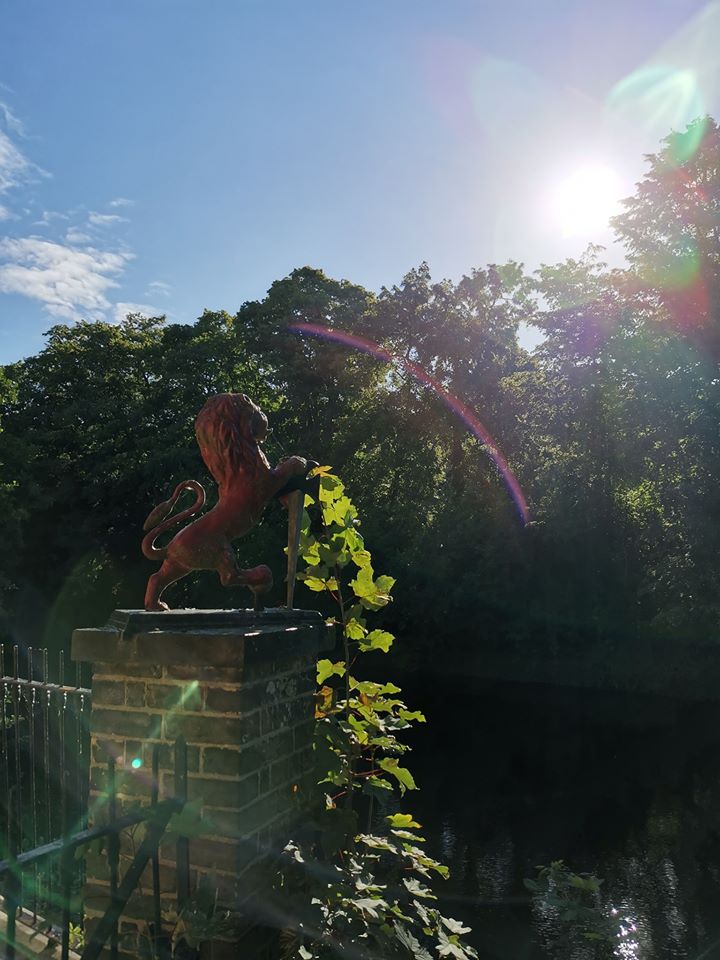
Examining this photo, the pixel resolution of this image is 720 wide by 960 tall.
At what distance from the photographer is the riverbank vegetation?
1611cm

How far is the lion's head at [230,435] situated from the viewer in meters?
2.90

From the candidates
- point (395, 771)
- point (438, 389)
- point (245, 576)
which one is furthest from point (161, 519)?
point (438, 389)

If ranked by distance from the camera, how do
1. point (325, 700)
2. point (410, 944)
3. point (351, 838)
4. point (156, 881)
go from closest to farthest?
point (156, 881) → point (410, 944) → point (351, 838) → point (325, 700)

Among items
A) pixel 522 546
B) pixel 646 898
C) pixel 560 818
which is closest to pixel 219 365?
pixel 522 546

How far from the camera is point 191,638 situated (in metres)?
2.37

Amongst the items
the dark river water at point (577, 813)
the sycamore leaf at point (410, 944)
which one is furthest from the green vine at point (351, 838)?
the dark river water at point (577, 813)

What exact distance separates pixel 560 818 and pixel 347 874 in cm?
830

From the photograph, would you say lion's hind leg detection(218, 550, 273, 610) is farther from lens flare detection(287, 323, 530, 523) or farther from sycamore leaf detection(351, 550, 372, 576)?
lens flare detection(287, 323, 530, 523)

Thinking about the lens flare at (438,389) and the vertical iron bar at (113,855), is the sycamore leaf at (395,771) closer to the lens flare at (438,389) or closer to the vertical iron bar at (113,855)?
the vertical iron bar at (113,855)

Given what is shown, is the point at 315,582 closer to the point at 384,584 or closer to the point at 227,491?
the point at 384,584

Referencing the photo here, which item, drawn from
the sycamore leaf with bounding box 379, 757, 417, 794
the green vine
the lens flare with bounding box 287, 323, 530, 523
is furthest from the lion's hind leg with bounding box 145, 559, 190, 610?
the lens flare with bounding box 287, 323, 530, 523

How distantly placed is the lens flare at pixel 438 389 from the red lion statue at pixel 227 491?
18989 mm

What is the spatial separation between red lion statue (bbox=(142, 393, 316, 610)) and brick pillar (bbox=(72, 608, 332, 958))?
1.08ft

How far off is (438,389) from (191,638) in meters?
20.6
